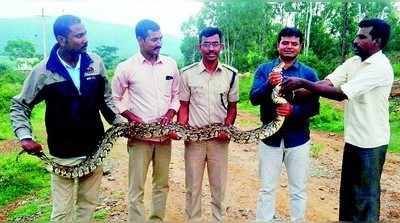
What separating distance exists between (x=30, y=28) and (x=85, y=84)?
142 meters

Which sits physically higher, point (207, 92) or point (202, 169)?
point (207, 92)

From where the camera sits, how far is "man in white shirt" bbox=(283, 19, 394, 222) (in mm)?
3641

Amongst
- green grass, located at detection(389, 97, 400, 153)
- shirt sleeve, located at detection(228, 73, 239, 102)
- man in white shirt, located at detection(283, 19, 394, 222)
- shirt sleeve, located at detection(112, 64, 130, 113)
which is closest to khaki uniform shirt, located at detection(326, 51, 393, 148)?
man in white shirt, located at detection(283, 19, 394, 222)

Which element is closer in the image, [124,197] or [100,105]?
[100,105]

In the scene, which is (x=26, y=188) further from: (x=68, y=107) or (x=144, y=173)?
(x=68, y=107)

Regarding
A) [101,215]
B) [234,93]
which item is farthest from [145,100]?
[101,215]

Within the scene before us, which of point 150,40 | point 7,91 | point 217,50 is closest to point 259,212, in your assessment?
point 217,50

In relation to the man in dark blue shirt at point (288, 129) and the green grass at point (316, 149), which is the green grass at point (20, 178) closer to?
the man in dark blue shirt at point (288, 129)

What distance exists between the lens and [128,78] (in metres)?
4.38

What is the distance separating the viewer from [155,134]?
4305 millimetres

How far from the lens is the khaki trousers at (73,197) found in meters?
3.89

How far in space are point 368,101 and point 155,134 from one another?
1.84 metres

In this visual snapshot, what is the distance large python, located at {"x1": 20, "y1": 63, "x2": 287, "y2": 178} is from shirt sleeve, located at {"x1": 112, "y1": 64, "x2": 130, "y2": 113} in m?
0.21

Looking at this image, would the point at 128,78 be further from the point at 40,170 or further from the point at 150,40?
the point at 40,170
